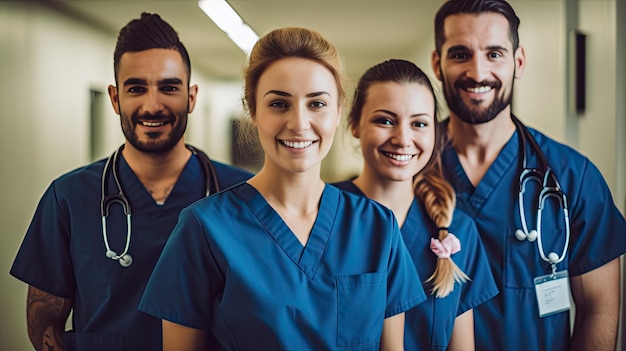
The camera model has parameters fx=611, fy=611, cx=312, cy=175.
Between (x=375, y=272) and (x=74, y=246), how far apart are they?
711mm

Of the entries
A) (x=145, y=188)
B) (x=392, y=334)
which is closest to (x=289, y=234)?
(x=392, y=334)

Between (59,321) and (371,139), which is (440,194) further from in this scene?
(59,321)

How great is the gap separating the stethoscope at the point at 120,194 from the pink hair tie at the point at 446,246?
53 cm

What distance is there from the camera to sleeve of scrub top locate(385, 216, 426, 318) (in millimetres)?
1277

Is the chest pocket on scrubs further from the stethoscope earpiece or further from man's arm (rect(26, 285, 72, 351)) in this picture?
man's arm (rect(26, 285, 72, 351))

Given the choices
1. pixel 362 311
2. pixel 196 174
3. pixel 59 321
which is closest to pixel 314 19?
pixel 196 174

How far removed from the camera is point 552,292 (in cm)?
145

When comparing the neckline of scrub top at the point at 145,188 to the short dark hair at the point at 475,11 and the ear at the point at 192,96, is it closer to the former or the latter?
the ear at the point at 192,96

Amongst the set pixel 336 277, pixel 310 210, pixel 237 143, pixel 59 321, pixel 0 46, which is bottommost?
pixel 59 321

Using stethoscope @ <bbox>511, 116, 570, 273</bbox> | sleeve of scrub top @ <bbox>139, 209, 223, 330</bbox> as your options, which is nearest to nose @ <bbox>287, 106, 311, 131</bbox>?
sleeve of scrub top @ <bbox>139, 209, 223, 330</bbox>

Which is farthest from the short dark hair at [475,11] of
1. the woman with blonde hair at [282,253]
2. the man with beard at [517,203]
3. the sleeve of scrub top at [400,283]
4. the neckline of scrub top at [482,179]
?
the sleeve of scrub top at [400,283]

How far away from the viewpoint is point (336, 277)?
123 cm

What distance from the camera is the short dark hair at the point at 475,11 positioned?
147cm

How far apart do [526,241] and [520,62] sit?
0.43 meters
